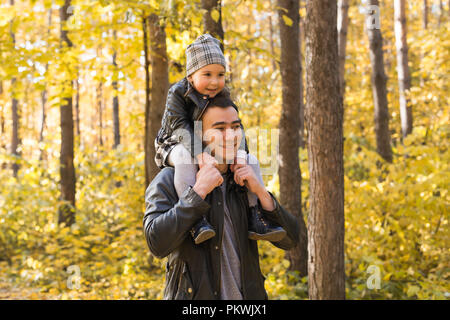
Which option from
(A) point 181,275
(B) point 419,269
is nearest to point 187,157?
(A) point 181,275

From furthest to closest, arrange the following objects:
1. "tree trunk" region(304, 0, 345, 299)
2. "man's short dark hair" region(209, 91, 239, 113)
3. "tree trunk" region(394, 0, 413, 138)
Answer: "tree trunk" region(394, 0, 413, 138)
"tree trunk" region(304, 0, 345, 299)
"man's short dark hair" region(209, 91, 239, 113)

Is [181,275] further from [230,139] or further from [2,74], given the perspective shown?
[2,74]

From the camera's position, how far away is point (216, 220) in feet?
6.48

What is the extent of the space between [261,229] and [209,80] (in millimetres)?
737

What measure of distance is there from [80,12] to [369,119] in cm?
1396

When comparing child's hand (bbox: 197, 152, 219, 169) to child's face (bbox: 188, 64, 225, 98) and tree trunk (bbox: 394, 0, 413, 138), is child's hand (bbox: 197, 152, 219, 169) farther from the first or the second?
tree trunk (bbox: 394, 0, 413, 138)

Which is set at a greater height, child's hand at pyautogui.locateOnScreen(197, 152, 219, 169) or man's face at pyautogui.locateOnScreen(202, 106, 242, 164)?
man's face at pyautogui.locateOnScreen(202, 106, 242, 164)

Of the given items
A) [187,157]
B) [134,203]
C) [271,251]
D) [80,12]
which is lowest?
[271,251]

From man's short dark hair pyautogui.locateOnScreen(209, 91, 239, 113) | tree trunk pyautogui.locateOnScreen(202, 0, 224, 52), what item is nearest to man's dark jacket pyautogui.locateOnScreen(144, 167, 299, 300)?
man's short dark hair pyautogui.locateOnScreen(209, 91, 239, 113)

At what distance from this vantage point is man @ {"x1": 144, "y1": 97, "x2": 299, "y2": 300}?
186cm

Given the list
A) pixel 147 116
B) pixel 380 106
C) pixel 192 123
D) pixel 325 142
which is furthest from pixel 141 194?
pixel 192 123

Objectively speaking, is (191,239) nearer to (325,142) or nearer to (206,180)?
(206,180)

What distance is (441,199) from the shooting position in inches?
241

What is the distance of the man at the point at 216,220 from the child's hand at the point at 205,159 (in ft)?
0.09
